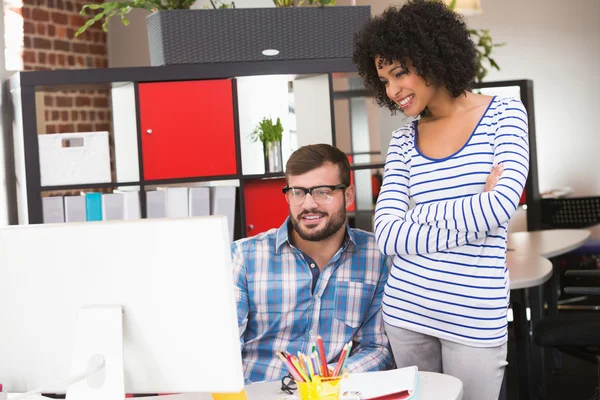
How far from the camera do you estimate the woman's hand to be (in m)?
1.92

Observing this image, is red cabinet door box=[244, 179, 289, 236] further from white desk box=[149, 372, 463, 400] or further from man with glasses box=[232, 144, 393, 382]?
white desk box=[149, 372, 463, 400]

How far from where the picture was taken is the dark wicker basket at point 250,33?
350cm

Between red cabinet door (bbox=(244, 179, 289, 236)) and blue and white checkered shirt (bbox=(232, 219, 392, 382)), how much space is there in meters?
1.30

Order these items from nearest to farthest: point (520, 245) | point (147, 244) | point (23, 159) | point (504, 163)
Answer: point (147, 244), point (504, 163), point (23, 159), point (520, 245)

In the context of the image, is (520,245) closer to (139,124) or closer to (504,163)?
(139,124)

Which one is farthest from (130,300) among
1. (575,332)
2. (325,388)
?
(575,332)

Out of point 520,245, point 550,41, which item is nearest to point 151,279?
point 520,245

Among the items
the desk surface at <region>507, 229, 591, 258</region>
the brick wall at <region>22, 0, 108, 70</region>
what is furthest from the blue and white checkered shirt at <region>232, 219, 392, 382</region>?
the brick wall at <region>22, 0, 108, 70</region>

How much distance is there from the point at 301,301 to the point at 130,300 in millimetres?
992

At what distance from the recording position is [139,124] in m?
3.58

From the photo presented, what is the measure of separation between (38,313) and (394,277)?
3.10ft

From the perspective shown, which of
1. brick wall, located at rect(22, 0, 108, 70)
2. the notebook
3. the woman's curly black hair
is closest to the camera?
the notebook

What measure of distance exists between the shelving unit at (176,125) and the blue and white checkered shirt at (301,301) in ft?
4.25

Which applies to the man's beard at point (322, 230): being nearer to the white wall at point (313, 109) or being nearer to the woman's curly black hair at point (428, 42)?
the woman's curly black hair at point (428, 42)
